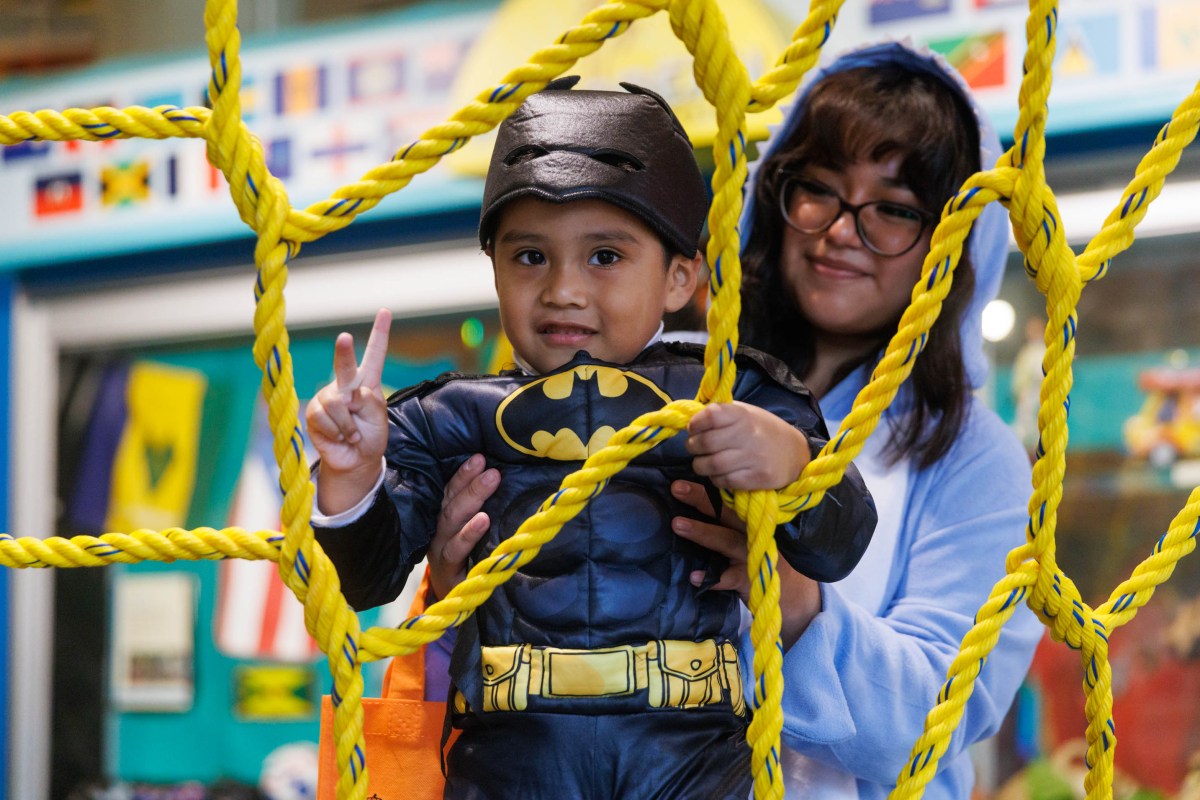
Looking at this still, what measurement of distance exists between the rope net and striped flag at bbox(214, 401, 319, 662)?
165 centimetres

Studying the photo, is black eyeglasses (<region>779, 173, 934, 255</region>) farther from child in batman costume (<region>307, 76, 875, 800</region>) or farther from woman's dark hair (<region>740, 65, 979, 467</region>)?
child in batman costume (<region>307, 76, 875, 800</region>)

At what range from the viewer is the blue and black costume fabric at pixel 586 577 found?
685mm

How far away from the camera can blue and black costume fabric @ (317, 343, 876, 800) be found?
2.25ft

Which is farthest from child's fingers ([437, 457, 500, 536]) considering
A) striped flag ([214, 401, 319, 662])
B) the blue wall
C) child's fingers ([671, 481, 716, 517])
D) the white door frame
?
the blue wall

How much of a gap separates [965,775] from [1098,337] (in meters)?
1.07

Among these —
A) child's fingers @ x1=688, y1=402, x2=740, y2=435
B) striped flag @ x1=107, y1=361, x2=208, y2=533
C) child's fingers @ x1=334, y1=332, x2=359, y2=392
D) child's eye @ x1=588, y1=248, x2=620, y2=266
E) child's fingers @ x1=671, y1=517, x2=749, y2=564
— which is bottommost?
child's fingers @ x1=671, y1=517, x2=749, y2=564

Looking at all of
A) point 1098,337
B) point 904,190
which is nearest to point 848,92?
point 904,190

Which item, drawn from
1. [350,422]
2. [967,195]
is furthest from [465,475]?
[967,195]

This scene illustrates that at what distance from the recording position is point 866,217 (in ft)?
3.20

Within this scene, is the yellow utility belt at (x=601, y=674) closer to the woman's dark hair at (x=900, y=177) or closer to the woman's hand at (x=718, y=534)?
the woman's hand at (x=718, y=534)

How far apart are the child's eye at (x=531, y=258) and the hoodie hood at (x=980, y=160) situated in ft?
1.18

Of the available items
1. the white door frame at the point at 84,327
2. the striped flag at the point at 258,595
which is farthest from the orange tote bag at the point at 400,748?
the striped flag at the point at 258,595

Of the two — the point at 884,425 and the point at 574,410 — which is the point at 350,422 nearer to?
the point at 574,410

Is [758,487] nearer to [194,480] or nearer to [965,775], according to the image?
[965,775]
